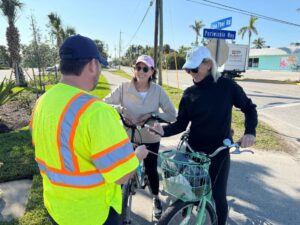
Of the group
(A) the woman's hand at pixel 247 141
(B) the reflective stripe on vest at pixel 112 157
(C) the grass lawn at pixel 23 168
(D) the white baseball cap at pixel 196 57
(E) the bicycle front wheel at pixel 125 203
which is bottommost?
(C) the grass lawn at pixel 23 168

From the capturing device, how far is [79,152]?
52.4 inches

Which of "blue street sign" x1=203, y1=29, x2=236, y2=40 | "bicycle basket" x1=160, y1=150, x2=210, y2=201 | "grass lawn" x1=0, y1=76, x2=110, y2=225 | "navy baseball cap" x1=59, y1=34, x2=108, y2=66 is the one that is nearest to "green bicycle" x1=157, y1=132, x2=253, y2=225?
"bicycle basket" x1=160, y1=150, x2=210, y2=201

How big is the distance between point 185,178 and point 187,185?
6cm

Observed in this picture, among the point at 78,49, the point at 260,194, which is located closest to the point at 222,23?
the point at 260,194

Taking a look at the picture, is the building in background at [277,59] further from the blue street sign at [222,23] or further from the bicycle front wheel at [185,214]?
the bicycle front wheel at [185,214]

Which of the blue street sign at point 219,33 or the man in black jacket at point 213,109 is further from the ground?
the blue street sign at point 219,33

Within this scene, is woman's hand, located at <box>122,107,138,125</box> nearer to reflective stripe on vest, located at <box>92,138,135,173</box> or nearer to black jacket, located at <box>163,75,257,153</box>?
black jacket, located at <box>163,75,257,153</box>

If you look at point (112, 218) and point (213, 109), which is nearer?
point (112, 218)

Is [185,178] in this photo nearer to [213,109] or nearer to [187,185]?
[187,185]

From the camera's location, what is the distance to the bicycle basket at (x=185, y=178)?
1.98 meters

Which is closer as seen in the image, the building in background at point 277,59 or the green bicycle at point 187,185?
the green bicycle at point 187,185

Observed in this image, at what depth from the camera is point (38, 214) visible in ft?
10.5

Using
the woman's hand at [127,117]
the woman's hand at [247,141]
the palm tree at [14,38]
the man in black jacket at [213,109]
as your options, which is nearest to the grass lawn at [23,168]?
the woman's hand at [127,117]

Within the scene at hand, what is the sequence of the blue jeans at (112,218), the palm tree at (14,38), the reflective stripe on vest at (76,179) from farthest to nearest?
the palm tree at (14,38) → the blue jeans at (112,218) → the reflective stripe on vest at (76,179)
